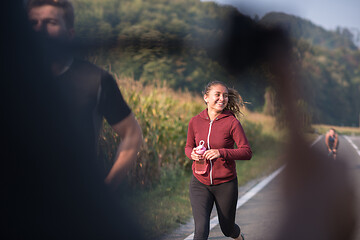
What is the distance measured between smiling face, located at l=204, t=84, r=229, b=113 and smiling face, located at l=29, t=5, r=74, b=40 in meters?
1.97

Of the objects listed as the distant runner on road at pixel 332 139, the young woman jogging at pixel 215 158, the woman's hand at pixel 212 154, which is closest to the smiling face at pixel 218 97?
the young woman jogging at pixel 215 158

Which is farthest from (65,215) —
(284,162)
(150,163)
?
(284,162)

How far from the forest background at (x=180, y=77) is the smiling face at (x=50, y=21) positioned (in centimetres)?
27

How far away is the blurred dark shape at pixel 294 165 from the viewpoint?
5.89m

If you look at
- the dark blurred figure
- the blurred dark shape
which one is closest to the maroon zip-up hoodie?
the dark blurred figure

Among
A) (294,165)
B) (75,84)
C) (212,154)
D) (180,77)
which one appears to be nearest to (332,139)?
(294,165)

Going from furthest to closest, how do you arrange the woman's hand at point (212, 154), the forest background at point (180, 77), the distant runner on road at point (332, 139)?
1. the distant runner on road at point (332, 139)
2. the woman's hand at point (212, 154)
3. the forest background at point (180, 77)

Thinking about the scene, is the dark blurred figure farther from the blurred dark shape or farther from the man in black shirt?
the blurred dark shape

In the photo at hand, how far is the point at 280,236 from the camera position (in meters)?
5.21

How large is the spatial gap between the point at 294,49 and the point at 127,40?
78.6 ft

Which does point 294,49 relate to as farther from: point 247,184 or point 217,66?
point 247,184

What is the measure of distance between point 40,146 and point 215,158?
83.6 inches

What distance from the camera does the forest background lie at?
122 inches

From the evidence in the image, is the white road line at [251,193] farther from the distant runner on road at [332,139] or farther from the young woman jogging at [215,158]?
the distant runner on road at [332,139]
